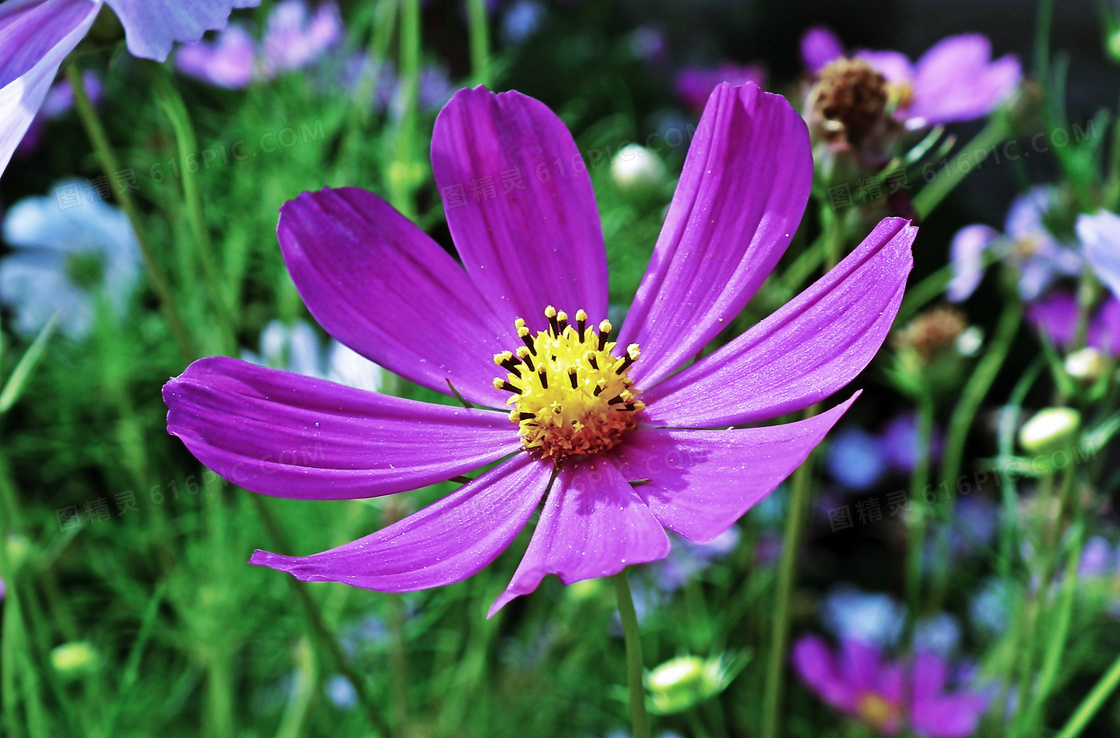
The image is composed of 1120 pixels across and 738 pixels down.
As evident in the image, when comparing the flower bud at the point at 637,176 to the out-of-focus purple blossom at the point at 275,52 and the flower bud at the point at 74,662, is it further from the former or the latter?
the flower bud at the point at 74,662

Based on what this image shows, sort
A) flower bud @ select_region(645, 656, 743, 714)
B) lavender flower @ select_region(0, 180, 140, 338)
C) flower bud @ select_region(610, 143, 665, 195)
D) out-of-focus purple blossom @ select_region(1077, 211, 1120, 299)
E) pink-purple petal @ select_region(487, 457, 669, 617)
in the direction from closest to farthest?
pink-purple petal @ select_region(487, 457, 669, 617) < out-of-focus purple blossom @ select_region(1077, 211, 1120, 299) < flower bud @ select_region(645, 656, 743, 714) < flower bud @ select_region(610, 143, 665, 195) < lavender flower @ select_region(0, 180, 140, 338)

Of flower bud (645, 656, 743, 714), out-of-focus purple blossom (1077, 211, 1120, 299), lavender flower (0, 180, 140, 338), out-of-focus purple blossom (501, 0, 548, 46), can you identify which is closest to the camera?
out-of-focus purple blossom (1077, 211, 1120, 299)

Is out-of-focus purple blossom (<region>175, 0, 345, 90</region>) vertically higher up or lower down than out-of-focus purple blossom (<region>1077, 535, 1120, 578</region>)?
higher up

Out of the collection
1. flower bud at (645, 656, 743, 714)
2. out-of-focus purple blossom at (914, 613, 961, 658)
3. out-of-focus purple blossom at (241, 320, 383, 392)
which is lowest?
out-of-focus purple blossom at (914, 613, 961, 658)

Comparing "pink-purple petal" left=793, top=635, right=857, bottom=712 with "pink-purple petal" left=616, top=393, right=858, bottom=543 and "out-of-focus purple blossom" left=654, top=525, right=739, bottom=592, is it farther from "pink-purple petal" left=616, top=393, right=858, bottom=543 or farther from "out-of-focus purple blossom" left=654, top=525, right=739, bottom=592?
"pink-purple petal" left=616, top=393, right=858, bottom=543

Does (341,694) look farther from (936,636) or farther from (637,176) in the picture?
(936,636)

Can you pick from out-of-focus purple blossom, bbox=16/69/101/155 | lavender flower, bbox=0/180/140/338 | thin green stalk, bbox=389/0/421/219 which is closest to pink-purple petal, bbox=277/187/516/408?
thin green stalk, bbox=389/0/421/219

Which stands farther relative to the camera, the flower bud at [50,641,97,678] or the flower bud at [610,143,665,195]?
the flower bud at [610,143,665,195]

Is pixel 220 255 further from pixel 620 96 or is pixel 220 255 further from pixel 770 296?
pixel 620 96
